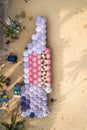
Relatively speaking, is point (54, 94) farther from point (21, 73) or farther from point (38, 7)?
point (38, 7)

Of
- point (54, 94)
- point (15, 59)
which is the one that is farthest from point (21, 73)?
point (54, 94)

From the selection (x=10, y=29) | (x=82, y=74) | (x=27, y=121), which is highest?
(x=10, y=29)

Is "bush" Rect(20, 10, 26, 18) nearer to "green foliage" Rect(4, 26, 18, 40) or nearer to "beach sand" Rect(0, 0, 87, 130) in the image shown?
"beach sand" Rect(0, 0, 87, 130)

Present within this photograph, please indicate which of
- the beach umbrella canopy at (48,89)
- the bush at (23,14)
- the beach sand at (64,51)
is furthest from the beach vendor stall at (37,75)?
the bush at (23,14)

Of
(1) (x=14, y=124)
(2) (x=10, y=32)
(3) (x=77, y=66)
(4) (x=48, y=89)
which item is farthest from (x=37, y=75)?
(1) (x=14, y=124)

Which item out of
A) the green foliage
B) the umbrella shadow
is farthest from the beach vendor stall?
the umbrella shadow

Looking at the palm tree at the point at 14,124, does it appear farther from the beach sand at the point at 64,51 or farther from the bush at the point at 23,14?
the bush at the point at 23,14
